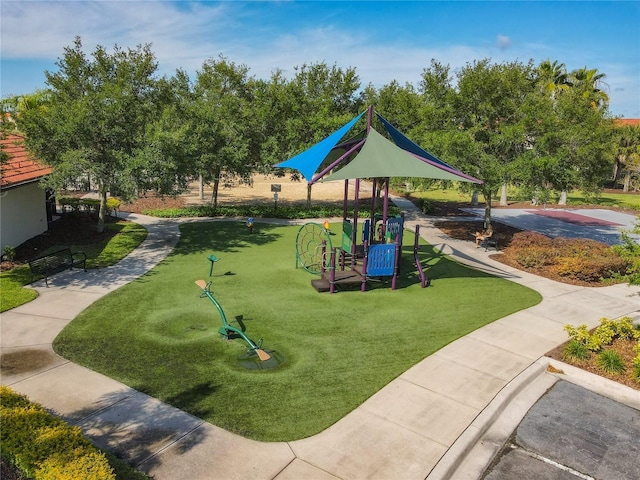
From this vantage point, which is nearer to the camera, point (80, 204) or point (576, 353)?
point (576, 353)

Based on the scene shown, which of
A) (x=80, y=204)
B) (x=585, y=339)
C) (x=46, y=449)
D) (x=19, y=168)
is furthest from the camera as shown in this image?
(x=80, y=204)

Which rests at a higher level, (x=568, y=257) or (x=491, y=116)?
(x=491, y=116)

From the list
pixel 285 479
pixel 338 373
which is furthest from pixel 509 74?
pixel 285 479

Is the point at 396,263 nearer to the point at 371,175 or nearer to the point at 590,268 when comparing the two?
the point at 371,175

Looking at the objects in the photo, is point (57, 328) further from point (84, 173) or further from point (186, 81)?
point (186, 81)

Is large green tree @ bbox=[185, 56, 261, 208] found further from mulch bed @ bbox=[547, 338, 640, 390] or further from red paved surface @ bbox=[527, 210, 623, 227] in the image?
red paved surface @ bbox=[527, 210, 623, 227]

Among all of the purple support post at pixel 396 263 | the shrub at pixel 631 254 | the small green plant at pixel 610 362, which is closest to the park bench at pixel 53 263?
the purple support post at pixel 396 263

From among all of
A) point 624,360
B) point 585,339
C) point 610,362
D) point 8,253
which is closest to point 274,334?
point 585,339

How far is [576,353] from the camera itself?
947cm

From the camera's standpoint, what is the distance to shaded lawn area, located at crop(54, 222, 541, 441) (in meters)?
7.52

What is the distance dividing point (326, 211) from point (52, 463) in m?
22.3

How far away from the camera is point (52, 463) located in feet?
16.8

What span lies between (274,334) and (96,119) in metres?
10.6

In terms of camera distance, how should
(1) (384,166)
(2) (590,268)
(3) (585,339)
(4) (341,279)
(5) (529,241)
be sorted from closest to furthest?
(3) (585,339) < (1) (384,166) < (4) (341,279) < (2) (590,268) < (5) (529,241)
